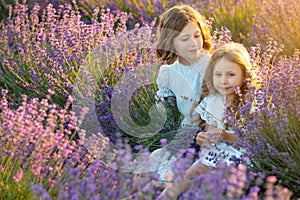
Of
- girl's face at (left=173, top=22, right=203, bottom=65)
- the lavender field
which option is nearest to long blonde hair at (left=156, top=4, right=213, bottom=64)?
girl's face at (left=173, top=22, right=203, bottom=65)

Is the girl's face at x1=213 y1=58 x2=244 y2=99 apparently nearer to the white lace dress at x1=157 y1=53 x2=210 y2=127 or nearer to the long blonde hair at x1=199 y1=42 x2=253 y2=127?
the long blonde hair at x1=199 y1=42 x2=253 y2=127

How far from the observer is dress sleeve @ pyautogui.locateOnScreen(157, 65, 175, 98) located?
3836mm

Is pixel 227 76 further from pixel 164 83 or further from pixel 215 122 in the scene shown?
pixel 164 83

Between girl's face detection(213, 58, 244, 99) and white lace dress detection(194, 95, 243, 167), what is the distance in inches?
3.2

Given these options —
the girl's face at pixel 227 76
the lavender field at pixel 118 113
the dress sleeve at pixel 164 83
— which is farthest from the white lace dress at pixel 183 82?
the girl's face at pixel 227 76

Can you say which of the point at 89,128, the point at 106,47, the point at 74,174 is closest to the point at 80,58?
the point at 106,47

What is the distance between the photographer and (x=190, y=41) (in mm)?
3605

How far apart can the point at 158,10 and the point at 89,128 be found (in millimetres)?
2642

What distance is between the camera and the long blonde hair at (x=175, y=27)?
144 inches

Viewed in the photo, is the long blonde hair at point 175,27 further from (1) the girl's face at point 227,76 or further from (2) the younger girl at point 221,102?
(1) the girl's face at point 227,76

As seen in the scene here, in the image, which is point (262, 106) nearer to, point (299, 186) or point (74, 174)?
point (299, 186)

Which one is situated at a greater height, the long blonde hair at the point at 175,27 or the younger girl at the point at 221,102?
the long blonde hair at the point at 175,27

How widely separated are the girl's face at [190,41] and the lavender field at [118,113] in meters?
0.33

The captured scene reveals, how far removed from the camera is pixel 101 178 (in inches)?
106
